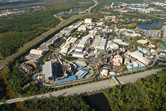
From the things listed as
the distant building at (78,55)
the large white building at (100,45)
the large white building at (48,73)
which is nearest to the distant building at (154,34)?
the large white building at (100,45)

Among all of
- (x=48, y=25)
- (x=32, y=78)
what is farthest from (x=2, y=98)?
(x=48, y=25)

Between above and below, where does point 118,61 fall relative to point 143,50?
below

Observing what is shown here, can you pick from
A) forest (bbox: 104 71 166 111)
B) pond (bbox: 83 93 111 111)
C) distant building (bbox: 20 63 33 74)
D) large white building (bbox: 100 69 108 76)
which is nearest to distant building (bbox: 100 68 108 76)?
large white building (bbox: 100 69 108 76)

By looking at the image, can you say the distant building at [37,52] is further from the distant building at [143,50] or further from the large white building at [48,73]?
the distant building at [143,50]

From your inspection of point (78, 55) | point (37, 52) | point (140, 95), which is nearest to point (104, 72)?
point (140, 95)

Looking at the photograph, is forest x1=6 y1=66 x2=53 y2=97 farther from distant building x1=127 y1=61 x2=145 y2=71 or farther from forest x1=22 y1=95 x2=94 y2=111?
distant building x1=127 y1=61 x2=145 y2=71

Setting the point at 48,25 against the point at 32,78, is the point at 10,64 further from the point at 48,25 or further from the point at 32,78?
the point at 48,25

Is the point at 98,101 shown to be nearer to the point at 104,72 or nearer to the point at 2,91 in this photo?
the point at 104,72
